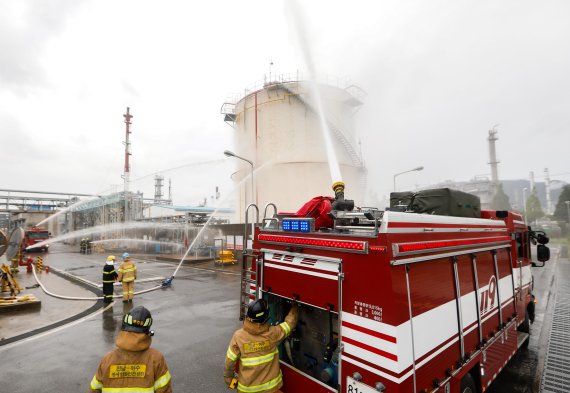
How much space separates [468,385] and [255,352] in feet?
9.32

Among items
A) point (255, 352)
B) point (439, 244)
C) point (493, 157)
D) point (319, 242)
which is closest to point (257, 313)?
point (255, 352)

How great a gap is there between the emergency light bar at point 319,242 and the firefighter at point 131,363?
1811 mm

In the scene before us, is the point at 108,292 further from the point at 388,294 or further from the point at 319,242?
the point at 388,294

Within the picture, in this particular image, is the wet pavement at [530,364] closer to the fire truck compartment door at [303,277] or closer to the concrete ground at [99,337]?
the fire truck compartment door at [303,277]

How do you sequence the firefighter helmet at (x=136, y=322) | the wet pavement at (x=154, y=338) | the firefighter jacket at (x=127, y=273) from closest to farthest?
the firefighter helmet at (x=136, y=322) < the wet pavement at (x=154, y=338) < the firefighter jacket at (x=127, y=273)

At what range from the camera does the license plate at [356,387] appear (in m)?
2.84

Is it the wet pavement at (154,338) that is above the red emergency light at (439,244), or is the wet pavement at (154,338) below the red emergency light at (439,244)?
below

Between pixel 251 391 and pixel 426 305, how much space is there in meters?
2.14

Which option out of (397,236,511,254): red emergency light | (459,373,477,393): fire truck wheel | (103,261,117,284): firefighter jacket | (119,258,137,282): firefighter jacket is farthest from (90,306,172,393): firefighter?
(103,261,117,284): firefighter jacket

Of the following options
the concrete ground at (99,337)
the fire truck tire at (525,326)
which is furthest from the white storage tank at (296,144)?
the fire truck tire at (525,326)

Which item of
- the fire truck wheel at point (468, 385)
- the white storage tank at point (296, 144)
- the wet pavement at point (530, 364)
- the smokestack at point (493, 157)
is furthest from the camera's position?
the smokestack at point (493, 157)

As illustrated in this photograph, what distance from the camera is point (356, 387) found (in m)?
2.95

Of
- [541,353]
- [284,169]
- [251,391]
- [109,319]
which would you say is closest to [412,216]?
[251,391]

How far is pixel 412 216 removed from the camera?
10.3 ft
